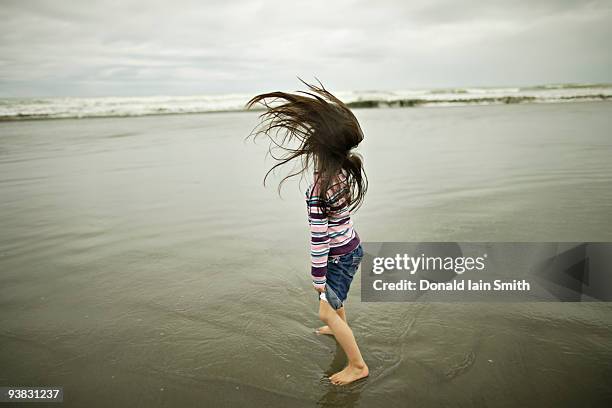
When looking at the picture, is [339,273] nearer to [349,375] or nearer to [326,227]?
[326,227]

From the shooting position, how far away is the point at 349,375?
264 cm

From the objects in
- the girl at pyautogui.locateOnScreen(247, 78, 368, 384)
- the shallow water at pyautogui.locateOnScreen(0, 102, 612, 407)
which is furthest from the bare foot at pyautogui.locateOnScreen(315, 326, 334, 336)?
the girl at pyautogui.locateOnScreen(247, 78, 368, 384)

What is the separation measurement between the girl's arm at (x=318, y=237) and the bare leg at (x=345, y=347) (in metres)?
0.18

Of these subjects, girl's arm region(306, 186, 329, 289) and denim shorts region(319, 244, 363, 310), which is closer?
girl's arm region(306, 186, 329, 289)

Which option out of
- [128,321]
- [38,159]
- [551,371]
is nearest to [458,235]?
[551,371]

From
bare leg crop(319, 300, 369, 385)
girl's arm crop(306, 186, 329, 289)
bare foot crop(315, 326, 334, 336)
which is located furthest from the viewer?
bare foot crop(315, 326, 334, 336)

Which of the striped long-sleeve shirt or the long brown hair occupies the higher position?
the long brown hair

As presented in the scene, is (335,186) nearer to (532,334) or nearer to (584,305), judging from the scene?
(532,334)

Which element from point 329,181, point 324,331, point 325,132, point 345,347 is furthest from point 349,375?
point 325,132

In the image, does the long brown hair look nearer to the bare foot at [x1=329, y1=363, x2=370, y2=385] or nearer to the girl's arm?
the girl's arm

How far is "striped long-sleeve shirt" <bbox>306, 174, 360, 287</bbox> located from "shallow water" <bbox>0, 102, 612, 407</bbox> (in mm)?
808

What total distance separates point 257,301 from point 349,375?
128cm

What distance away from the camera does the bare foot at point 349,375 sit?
2.61m

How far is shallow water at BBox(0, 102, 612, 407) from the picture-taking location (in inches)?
103
